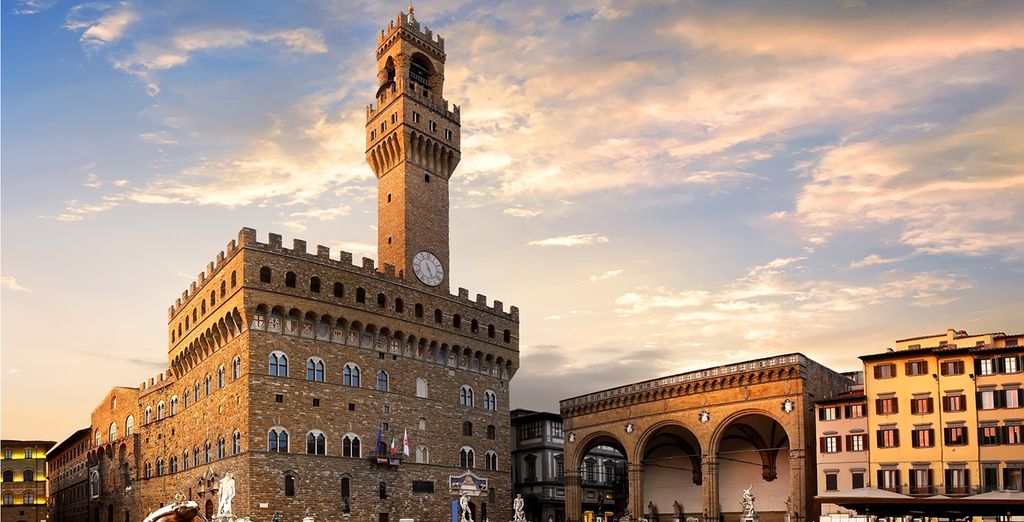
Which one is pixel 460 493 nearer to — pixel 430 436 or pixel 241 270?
pixel 430 436

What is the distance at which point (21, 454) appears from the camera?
393 feet

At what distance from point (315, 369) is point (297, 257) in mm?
7539

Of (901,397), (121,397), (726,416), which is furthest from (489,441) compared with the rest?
(121,397)

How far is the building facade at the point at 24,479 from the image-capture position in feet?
386

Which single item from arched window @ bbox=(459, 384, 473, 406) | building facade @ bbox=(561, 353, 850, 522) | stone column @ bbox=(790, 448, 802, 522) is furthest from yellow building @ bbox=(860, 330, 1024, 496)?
arched window @ bbox=(459, 384, 473, 406)

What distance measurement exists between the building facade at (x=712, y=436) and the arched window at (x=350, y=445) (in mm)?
21520

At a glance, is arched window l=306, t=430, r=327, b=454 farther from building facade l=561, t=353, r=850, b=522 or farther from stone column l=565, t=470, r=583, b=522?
building facade l=561, t=353, r=850, b=522

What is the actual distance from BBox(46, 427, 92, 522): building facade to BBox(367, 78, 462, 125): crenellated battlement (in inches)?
2097

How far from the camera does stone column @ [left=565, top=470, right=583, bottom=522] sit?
7762 cm

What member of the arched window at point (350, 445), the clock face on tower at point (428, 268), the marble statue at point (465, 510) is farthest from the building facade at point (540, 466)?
the arched window at point (350, 445)

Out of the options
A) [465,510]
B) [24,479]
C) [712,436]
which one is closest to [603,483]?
[712,436]

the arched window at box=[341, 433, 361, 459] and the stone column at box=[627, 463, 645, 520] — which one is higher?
the arched window at box=[341, 433, 361, 459]

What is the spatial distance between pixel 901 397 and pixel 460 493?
104 ft

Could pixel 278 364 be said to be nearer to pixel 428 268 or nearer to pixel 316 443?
pixel 316 443
